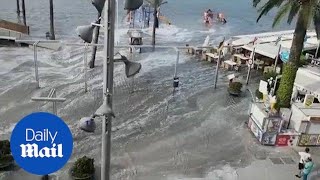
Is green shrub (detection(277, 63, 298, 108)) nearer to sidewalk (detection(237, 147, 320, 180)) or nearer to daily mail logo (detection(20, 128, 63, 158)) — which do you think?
sidewalk (detection(237, 147, 320, 180))

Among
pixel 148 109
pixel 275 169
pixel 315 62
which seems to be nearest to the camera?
pixel 275 169

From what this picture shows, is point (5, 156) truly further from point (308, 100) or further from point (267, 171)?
point (308, 100)

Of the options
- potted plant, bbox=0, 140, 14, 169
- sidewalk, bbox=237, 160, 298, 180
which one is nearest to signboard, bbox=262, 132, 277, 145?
sidewalk, bbox=237, 160, 298, 180

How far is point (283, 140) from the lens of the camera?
15.8m

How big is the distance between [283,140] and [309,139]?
103 centimetres

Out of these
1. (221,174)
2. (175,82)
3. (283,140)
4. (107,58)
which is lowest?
(221,174)

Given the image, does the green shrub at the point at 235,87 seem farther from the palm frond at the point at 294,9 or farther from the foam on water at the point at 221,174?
the foam on water at the point at 221,174

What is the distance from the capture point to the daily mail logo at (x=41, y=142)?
6.38 m

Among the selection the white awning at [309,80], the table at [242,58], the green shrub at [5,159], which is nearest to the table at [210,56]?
the table at [242,58]

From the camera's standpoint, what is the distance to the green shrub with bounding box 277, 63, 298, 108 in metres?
17.7

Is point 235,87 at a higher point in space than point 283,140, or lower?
higher

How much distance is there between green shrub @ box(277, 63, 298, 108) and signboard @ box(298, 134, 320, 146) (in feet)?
8.19

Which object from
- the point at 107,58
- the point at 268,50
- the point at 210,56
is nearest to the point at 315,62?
the point at 268,50

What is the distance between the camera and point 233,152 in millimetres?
15273
